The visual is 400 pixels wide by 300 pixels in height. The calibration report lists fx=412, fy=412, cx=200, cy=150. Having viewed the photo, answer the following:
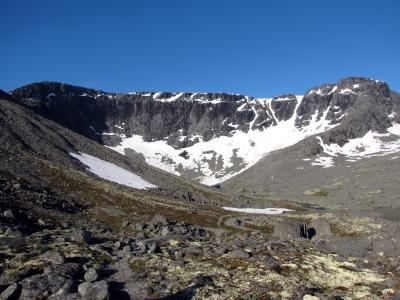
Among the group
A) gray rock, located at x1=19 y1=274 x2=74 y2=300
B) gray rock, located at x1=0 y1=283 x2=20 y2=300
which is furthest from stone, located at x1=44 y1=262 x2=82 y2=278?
gray rock, located at x1=0 y1=283 x2=20 y2=300

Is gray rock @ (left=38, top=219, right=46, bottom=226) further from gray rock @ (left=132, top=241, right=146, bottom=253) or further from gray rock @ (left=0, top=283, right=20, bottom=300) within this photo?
gray rock @ (left=0, top=283, right=20, bottom=300)

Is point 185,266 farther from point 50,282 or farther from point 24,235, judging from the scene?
point 24,235

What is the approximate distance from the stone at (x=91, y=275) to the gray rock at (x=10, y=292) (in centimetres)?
401

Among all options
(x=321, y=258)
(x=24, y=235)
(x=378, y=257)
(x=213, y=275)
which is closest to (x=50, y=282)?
(x=213, y=275)

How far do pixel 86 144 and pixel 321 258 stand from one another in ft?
405

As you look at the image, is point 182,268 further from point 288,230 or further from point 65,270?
point 288,230

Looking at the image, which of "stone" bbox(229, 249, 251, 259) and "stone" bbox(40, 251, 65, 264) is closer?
"stone" bbox(40, 251, 65, 264)

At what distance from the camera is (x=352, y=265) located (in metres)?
31.4

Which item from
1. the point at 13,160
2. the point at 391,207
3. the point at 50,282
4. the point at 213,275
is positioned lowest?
the point at 391,207

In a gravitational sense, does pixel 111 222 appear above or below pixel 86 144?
below

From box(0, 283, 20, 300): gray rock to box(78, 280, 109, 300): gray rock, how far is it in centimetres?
306

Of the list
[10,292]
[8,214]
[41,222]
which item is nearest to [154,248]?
[10,292]

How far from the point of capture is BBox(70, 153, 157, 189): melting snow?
116312 millimetres

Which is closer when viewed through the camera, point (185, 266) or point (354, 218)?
point (185, 266)
